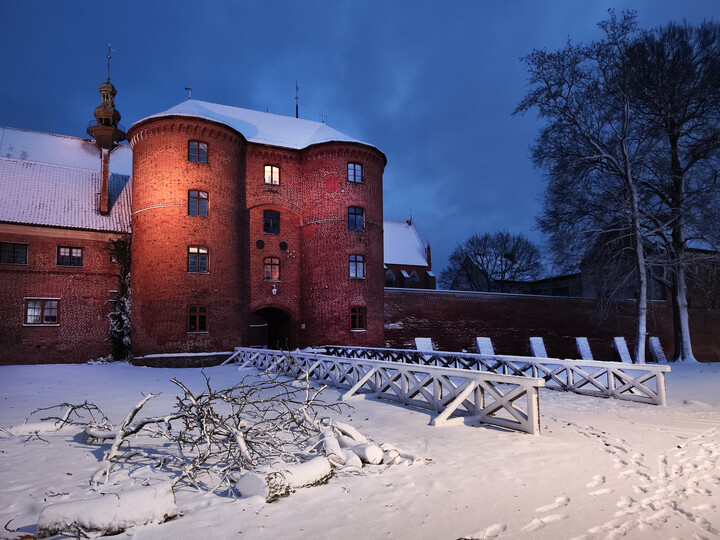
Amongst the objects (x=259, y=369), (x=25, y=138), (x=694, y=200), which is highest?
(x=25, y=138)

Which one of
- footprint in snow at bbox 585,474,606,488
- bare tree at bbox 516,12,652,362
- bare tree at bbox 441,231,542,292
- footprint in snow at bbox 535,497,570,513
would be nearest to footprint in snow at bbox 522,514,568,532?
footprint in snow at bbox 535,497,570,513

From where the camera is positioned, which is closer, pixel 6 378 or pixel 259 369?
pixel 6 378

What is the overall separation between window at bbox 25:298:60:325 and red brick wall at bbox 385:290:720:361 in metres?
15.6

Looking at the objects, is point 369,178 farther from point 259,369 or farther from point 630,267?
point 630,267

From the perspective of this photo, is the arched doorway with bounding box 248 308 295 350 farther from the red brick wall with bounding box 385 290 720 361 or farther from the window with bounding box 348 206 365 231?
the window with bounding box 348 206 365 231

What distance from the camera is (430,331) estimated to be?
2466 cm

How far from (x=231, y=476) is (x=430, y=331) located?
68.7ft

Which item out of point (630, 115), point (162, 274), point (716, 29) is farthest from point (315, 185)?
point (716, 29)

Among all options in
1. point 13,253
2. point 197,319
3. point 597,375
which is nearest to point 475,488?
point 597,375

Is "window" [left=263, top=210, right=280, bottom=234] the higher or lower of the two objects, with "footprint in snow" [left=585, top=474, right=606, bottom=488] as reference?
higher

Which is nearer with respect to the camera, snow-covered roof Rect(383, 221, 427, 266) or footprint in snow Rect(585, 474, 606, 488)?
footprint in snow Rect(585, 474, 606, 488)

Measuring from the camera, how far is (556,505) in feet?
12.7

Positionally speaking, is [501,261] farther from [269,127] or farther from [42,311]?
[42,311]

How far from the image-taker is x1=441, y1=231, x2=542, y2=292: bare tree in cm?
4378
